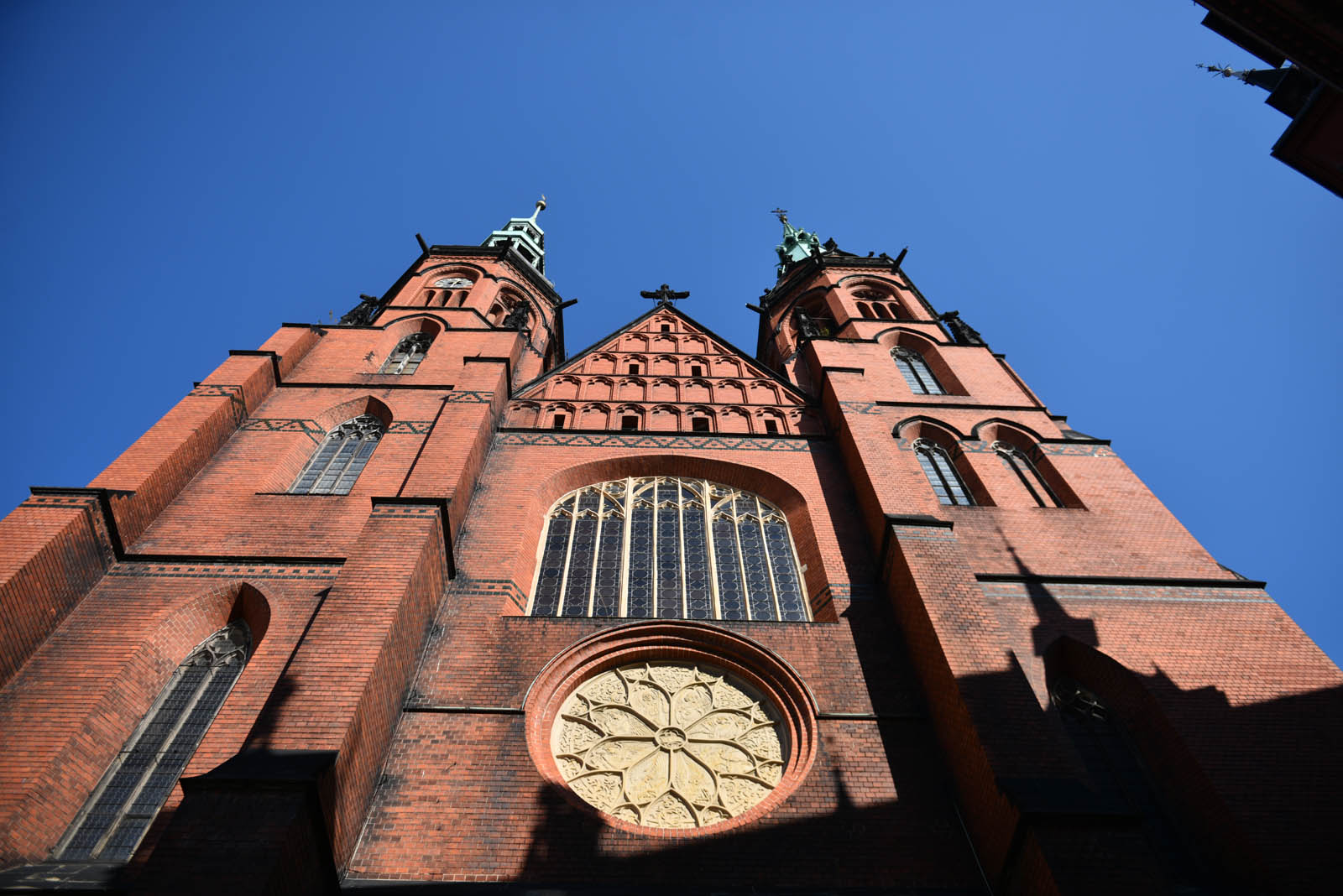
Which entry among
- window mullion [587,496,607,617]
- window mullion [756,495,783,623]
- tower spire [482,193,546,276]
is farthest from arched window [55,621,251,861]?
tower spire [482,193,546,276]

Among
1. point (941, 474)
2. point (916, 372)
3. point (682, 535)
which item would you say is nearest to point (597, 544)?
point (682, 535)

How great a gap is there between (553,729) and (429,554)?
230 cm

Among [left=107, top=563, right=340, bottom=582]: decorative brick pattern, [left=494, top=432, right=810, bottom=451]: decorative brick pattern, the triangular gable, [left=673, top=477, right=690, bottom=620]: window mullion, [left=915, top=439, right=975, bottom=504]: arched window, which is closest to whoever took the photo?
[left=107, top=563, right=340, bottom=582]: decorative brick pattern

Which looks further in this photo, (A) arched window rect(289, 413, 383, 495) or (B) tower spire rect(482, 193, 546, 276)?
(B) tower spire rect(482, 193, 546, 276)

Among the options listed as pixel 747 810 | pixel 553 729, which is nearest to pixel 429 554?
pixel 553 729

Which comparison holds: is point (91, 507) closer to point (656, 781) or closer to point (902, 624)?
point (656, 781)

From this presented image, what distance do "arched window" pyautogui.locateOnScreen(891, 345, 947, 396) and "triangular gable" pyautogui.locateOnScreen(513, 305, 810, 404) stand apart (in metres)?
2.67

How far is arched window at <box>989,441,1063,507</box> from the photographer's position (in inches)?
452

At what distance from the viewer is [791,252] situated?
29266 mm

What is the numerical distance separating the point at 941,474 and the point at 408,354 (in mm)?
10734

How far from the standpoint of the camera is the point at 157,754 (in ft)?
23.8

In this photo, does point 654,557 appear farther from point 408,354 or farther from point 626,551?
point 408,354

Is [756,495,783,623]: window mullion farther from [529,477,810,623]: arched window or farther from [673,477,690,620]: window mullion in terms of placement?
[673,477,690,620]: window mullion

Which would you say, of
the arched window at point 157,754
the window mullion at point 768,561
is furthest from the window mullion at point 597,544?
the arched window at point 157,754
